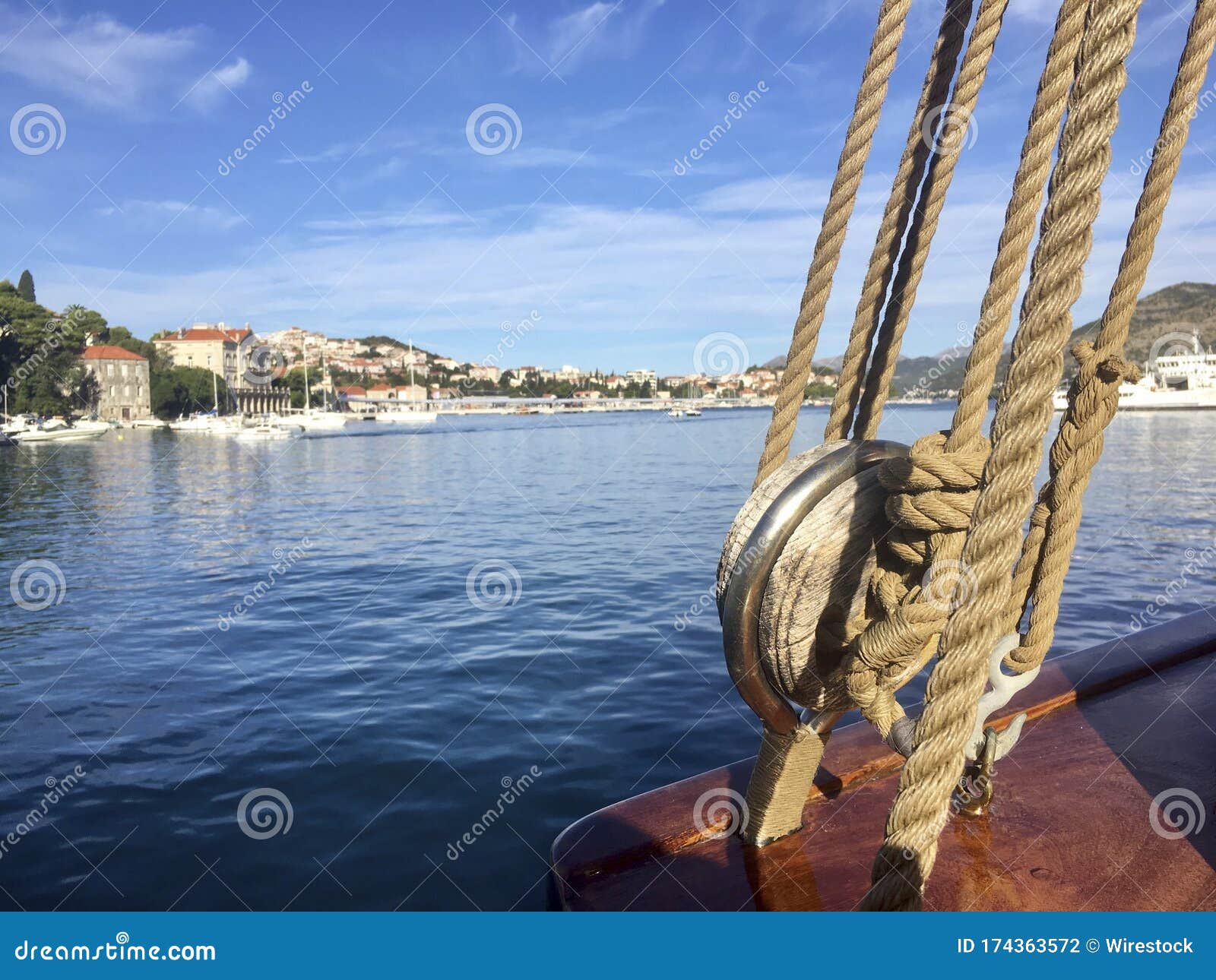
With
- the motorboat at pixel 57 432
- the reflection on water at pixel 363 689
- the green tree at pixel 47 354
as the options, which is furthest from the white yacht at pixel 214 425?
the reflection on water at pixel 363 689

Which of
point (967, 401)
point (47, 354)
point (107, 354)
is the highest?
point (967, 401)

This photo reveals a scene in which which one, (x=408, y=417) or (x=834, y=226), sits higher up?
(x=834, y=226)

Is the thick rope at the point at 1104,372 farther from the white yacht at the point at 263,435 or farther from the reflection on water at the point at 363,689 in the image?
the white yacht at the point at 263,435

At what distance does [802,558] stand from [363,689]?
286 inches

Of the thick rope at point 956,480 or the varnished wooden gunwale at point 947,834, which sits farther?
the varnished wooden gunwale at point 947,834

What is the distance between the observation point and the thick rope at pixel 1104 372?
1.77 meters

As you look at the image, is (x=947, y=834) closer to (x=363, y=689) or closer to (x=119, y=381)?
(x=363, y=689)

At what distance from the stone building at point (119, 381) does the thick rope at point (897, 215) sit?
99.2 m

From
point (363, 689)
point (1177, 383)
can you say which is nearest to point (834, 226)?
point (363, 689)

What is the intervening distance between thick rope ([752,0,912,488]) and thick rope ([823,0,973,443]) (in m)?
0.12

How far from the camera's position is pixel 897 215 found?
7.48 feet

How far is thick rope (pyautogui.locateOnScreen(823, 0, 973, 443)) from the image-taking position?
2.20 meters

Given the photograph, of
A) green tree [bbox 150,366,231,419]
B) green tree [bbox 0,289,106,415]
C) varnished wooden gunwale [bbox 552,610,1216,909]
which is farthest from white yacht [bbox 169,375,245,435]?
varnished wooden gunwale [bbox 552,610,1216,909]

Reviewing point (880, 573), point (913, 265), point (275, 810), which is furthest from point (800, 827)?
point (275, 810)
